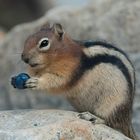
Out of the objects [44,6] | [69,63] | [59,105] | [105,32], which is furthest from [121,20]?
[44,6]

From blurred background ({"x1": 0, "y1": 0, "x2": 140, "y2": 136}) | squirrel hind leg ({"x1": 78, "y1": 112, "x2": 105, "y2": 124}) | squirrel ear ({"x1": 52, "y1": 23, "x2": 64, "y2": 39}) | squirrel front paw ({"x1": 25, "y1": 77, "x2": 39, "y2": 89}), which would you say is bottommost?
squirrel hind leg ({"x1": 78, "y1": 112, "x2": 105, "y2": 124})

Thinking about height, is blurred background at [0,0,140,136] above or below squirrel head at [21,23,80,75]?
above

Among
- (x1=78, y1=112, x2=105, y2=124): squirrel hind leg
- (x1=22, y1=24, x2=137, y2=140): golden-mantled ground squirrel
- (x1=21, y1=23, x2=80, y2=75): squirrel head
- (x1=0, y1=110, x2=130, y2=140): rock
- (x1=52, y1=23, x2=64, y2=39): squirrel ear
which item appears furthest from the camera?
(x1=52, y1=23, x2=64, y2=39): squirrel ear

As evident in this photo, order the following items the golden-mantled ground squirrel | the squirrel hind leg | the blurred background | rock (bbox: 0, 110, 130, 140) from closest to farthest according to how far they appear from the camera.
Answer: rock (bbox: 0, 110, 130, 140) < the squirrel hind leg < the golden-mantled ground squirrel < the blurred background

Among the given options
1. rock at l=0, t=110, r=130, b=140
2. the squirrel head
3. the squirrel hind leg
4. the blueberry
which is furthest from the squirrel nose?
the squirrel hind leg

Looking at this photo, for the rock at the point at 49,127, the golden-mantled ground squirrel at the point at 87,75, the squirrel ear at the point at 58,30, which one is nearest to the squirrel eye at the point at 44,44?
the golden-mantled ground squirrel at the point at 87,75

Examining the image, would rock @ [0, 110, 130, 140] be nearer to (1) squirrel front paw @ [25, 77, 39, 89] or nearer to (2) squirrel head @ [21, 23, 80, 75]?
(1) squirrel front paw @ [25, 77, 39, 89]

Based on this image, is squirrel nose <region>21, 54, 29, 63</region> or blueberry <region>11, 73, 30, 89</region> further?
blueberry <region>11, 73, 30, 89</region>
